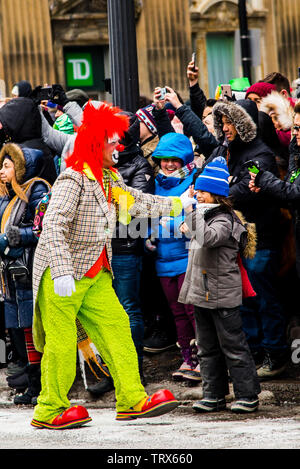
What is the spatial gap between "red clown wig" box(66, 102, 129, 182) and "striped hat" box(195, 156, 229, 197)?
66 centimetres

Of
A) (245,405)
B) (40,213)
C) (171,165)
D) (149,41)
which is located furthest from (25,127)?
(149,41)

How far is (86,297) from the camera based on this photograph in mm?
5941

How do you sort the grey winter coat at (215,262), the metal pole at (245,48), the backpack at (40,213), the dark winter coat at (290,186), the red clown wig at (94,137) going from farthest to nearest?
the metal pole at (245,48) → the dark winter coat at (290,186) → the backpack at (40,213) → the grey winter coat at (215,262) → the red clown wig at (94,137)

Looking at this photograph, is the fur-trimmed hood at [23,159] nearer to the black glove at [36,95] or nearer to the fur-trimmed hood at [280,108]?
the black glove at [36,95]

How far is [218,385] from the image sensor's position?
6.27 metres

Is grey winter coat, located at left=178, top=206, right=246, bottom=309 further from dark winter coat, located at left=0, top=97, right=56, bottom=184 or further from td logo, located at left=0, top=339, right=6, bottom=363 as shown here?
td logo, located at left=0, top=339, right=6, bottom=363

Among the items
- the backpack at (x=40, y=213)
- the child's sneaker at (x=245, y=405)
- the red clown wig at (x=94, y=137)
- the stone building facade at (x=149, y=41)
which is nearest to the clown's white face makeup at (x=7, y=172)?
the backpack at (x=40, y=213)

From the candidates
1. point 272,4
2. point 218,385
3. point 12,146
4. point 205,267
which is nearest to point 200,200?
point 205,267

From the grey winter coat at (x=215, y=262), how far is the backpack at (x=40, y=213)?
98cm

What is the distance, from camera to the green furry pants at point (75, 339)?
19.2 ft

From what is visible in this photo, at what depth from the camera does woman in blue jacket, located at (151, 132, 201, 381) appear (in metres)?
7.14

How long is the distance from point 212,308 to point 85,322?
84 centimetres

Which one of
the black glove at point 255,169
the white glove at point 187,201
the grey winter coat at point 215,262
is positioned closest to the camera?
the grey winter coat at point 215,262

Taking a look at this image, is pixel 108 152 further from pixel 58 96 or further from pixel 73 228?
pixel 58 96
